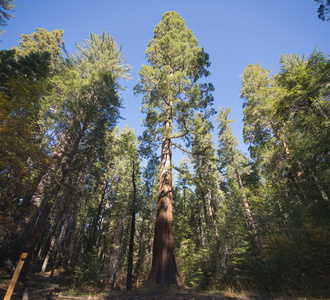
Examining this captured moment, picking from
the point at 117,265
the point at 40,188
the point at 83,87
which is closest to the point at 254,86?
the point at 83,87

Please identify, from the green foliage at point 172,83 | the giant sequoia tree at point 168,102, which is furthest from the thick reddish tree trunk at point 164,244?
the green foliage at point 172,83

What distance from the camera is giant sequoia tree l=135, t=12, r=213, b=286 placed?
5823 mm

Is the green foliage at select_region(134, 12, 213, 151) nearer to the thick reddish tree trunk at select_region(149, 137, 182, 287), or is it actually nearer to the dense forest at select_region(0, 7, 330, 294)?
the dense forest at select_region(0, 7, 330, 294)

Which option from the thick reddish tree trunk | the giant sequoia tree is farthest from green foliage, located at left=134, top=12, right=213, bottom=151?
the thick reddish tree trunk

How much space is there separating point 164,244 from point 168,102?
6.63m

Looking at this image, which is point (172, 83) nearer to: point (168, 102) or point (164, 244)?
point (168, 102)

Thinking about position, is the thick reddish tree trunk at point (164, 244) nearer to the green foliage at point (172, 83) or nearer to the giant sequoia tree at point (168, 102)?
the giant sequoia tree at point (168, 102)

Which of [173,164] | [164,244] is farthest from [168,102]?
[164,244]

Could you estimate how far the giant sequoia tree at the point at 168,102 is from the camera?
Answer: 582cm

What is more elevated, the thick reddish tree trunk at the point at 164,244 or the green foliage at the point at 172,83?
the green foliage at the point at 172,83

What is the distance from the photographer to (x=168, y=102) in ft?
26.3

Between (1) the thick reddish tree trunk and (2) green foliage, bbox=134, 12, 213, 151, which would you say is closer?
(1) the thick reddish tree trunk

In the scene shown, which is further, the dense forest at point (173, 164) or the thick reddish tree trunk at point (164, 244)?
the dense forest at point (173, 164)

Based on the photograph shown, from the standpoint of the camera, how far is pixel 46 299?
→ 5.30 meters
